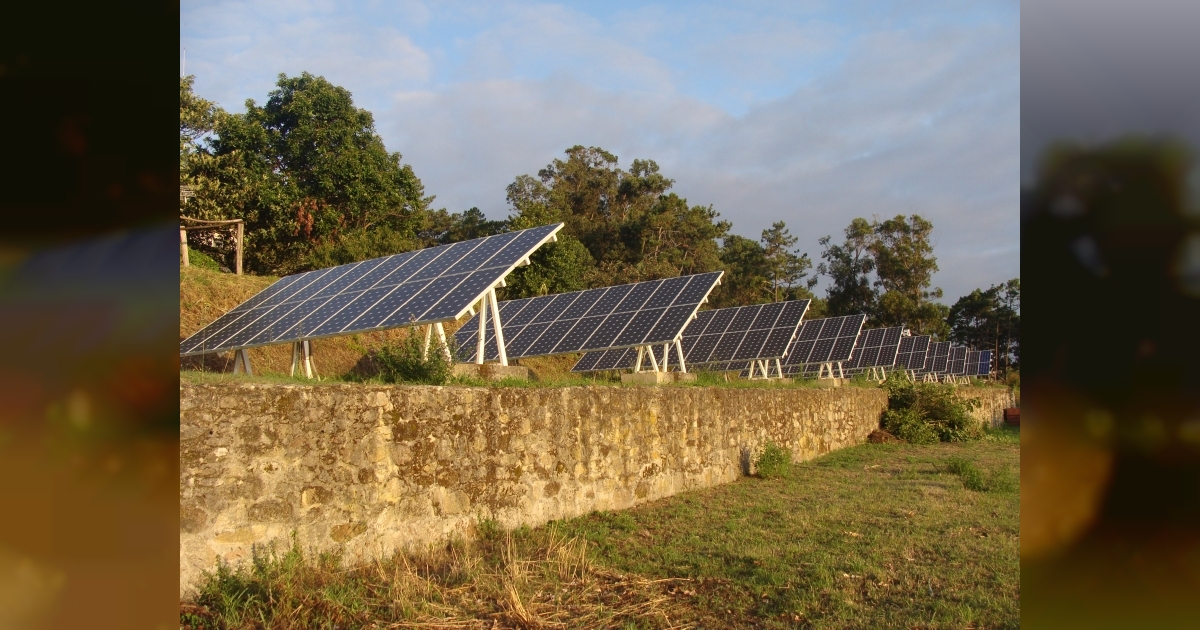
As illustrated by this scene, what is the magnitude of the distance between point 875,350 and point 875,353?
635 mm

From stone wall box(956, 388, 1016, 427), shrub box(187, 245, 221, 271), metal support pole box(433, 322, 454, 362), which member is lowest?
stone wall box(956, 388, 1016, 427)

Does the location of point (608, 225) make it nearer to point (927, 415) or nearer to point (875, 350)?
point (875, 350)

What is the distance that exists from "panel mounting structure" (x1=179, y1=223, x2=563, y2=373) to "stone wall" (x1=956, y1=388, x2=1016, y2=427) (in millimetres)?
17794

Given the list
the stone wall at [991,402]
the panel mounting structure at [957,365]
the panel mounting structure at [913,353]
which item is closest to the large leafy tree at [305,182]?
the stone wall at [991,402]

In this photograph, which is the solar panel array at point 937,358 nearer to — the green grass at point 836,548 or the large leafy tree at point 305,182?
the large leafy tree at point 305,182

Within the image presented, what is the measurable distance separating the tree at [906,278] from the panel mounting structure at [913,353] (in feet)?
28.5

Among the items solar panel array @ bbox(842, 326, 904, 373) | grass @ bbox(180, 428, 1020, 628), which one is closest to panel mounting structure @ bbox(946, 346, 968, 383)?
solar panel array @ bbox(842, 326, 904, 373)

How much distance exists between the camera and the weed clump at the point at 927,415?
60.8 feet

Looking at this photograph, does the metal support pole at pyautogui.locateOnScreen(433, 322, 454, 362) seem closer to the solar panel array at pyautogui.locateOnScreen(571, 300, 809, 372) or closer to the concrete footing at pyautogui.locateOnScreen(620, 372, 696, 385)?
the concrete footing at pyautogui.locateOnScreen(620, 372, 696, 385)

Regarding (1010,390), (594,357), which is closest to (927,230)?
(1010,390)

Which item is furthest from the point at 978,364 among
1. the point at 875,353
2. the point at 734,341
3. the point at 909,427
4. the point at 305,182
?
the point at 305,182

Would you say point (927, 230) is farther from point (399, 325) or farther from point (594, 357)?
point (399, 325)

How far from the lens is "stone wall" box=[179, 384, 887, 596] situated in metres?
5.98

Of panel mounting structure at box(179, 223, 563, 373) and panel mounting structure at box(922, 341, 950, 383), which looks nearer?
panel mounting structure at box(179, 223, 563, 373)
